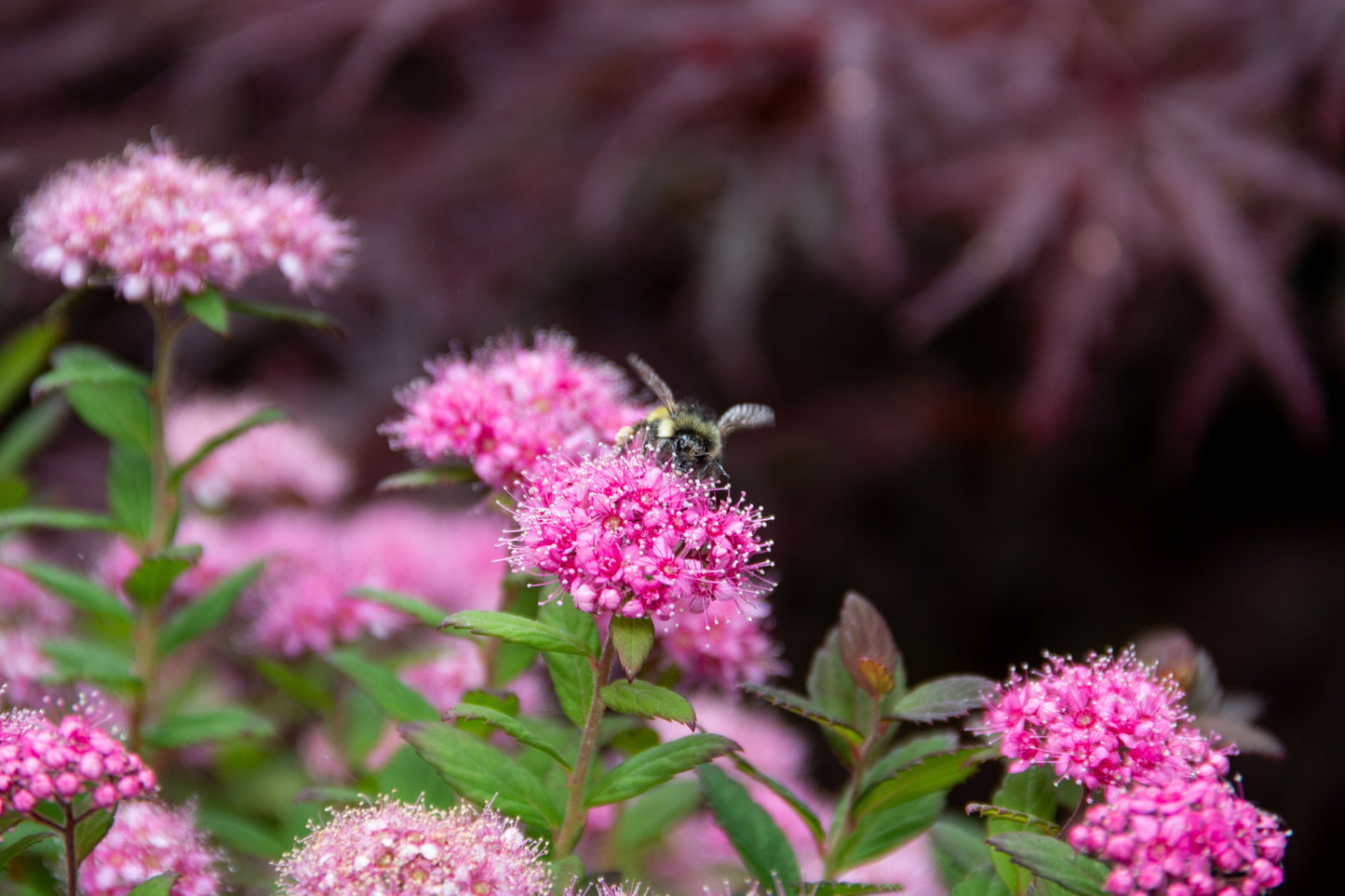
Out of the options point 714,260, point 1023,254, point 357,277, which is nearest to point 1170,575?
point 1023,254

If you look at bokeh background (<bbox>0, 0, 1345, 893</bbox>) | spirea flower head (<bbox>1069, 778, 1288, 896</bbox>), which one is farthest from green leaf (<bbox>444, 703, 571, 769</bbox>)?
bokeh background (<bbox>0, 0, 1345, 893</bbox>)

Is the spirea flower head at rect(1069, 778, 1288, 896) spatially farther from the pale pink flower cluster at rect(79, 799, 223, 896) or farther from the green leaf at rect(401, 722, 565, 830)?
the pale pink flower cluster at rect(79, 799, 223, 896)

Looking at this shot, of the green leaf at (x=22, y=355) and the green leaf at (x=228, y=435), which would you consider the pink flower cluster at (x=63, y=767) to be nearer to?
the green leaf at (x=228, y=435)

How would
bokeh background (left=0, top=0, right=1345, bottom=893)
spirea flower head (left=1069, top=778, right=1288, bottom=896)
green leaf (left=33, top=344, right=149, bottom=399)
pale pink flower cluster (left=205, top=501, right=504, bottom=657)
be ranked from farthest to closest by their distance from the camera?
bokeh background (left=0, top=0, right=1345, bottom=893) → pale pink flower cluster (left=205, top=501, right=504, bottom=657) → green leaf (left=33, top=344, right=149, bottom=399) → spirea flower head (left=1069, top=778, right=1288, bottom=896)

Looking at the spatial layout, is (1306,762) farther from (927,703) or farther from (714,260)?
(927,703)

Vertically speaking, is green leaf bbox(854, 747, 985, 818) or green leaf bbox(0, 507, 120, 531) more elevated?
green leaf bbox(0, 507, 120, 531)

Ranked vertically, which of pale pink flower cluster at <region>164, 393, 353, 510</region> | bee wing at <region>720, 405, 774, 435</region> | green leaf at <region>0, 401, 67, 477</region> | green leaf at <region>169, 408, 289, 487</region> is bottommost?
green leaf at <region>169, 408, 289, 487</region>

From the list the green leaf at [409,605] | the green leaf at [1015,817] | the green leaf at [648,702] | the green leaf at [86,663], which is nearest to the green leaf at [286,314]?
the green leaf at [409,605]
